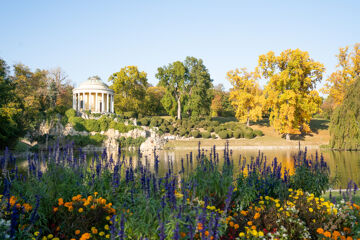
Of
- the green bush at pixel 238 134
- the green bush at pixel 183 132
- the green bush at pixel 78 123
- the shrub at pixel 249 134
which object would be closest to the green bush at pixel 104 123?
the green bush at pixel 78 123

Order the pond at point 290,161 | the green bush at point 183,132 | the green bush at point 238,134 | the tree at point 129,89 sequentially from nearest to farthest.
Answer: the pond at point 290,161 → the green bush at point 238,134 → the green bush at point 183,132 → the tree at point 129,89

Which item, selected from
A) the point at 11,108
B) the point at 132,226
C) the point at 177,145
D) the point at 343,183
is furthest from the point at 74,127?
the point at 132,226

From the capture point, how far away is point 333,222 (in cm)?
448

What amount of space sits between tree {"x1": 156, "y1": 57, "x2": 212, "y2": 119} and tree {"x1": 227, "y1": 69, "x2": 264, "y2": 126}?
6.01 metres

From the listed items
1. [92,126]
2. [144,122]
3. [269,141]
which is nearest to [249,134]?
[269,141]

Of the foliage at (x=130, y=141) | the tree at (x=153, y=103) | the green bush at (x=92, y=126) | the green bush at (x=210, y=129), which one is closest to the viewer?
the foliage at (x=130, y=141)

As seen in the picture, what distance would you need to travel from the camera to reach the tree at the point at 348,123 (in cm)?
2127

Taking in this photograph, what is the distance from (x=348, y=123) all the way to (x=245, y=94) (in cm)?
1726

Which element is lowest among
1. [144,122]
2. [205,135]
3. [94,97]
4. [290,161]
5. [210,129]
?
[290,161]

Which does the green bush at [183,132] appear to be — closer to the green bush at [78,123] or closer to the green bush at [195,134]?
the green bush at [195,134]

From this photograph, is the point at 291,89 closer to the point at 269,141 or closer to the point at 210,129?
the point at 269,141

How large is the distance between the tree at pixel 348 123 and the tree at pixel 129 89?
32.0m

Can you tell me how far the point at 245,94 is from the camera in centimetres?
3856

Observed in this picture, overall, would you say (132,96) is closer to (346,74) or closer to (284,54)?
(284,54)
